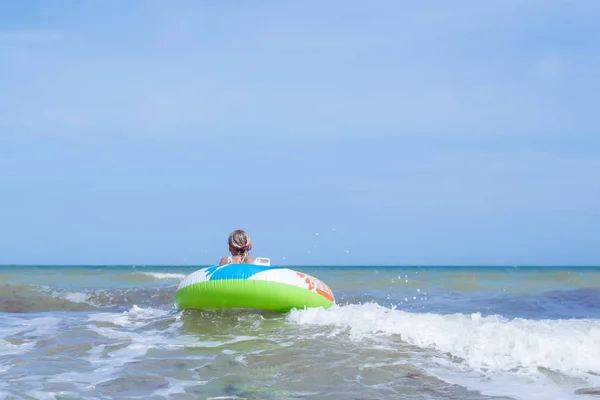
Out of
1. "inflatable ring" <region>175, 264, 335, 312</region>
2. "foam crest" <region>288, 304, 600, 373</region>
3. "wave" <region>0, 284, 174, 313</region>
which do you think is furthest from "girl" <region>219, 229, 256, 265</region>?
"wave" <region>0, 284, 174, 313</region>

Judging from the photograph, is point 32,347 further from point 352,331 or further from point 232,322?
point 352,331

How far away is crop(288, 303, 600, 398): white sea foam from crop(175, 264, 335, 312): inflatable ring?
15.0 inches

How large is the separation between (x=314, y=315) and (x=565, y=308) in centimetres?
776

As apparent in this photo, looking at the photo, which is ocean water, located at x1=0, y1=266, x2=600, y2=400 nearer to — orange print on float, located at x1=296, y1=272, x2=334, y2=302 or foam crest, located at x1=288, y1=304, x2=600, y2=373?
foam crest, located at x1=288, y1=304, x2=600, y2=373

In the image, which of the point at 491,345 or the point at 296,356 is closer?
the point at 296,356

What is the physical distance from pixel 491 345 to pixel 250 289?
134 inches

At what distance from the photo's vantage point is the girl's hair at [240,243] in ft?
30.6

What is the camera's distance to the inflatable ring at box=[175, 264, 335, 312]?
8570 millimetres

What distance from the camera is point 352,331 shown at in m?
7.43

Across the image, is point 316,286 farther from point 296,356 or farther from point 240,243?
point 296,356

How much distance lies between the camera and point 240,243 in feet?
30.6

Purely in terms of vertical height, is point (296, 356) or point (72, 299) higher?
point (296, 356)

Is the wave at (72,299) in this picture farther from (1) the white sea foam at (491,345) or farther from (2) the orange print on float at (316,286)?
(1) the white sea foam at (491,345)

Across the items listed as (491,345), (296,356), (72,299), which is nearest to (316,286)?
(296,356)
